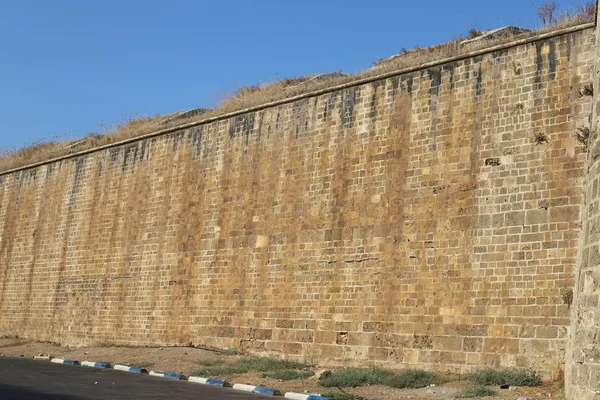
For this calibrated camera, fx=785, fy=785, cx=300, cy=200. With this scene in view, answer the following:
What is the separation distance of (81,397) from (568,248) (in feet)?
22.1

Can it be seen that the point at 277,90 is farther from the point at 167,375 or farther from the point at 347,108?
the point at 167,375

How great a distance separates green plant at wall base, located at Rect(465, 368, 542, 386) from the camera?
1050 cm

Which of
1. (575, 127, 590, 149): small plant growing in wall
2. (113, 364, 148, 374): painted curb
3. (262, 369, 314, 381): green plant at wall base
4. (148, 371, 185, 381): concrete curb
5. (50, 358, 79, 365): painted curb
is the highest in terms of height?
(575, 127, 590, 149): small plant growing in wall

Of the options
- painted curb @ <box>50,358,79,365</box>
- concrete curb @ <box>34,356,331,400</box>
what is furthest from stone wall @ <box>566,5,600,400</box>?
painted curb @ <box>50,358,79,365</box>

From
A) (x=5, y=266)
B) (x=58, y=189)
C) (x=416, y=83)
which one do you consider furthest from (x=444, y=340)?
(x=5, y=266)

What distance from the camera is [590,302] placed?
728cm

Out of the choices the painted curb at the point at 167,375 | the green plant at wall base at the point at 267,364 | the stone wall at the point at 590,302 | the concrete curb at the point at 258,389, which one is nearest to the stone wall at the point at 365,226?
the green plant at wall base at the point at 267,364

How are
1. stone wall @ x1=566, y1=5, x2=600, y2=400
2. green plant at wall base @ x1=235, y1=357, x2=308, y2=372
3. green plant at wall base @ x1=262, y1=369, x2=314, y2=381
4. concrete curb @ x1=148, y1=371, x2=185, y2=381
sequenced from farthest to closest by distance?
green plant at wall base @ x1=235, y1=357, x2=308, y2=372 < concrete curb @ x1=148, y1=371, x2=185, y2=381 < green plant at wall base @ x1=262, y1=369, x2=314, y2=381 < stone wall @ x1=566, y1=5, x2=600, y2=400

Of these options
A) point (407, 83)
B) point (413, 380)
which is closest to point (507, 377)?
point (413, 380)

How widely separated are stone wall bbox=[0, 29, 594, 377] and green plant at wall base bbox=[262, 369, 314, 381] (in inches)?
32.8

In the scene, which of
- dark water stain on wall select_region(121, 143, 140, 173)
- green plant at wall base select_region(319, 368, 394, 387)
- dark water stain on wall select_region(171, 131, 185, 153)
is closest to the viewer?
green plant at wall base select_region(319, 368, 394, 387)

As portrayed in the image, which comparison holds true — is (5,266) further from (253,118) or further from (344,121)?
(344,121)

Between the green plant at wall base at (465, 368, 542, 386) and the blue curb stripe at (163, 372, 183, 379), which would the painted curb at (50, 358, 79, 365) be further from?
the green plant at wall base at (465, 368, 542, 386)

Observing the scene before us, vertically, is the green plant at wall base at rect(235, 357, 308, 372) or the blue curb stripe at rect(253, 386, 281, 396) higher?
the green plant at wall base at rect(235, 357, 308, 372)
